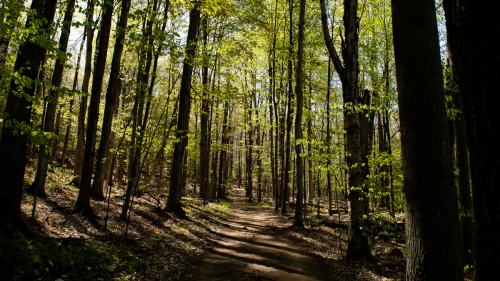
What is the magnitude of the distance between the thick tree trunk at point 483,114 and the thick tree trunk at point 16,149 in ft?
18.8

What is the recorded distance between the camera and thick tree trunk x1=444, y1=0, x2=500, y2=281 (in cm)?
156

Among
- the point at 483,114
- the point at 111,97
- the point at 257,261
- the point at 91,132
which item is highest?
the point at 111,97

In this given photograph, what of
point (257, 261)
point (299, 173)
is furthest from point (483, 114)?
point (299, 173)

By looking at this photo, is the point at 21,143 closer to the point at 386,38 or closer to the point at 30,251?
the point at 30,251

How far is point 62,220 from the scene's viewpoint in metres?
5.99

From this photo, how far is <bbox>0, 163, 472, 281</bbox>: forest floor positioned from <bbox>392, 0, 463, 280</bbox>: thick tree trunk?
3.09 m

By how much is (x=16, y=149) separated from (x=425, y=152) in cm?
619

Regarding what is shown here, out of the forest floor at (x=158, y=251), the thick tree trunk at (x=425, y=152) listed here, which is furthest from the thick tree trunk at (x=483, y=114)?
the forest floor at (x=158, y=251)

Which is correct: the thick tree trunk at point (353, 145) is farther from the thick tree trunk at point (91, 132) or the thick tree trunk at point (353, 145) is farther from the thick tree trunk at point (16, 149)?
the thick tree trunk at point (91, 132)

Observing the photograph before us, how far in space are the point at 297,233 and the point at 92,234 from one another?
21.7 ft

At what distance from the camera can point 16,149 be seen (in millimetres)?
4410

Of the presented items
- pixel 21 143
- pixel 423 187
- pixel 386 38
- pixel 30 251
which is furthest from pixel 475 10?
pixel 386 38

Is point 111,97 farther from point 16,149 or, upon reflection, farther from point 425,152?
point 425,152

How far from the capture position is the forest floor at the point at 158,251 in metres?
3.78
